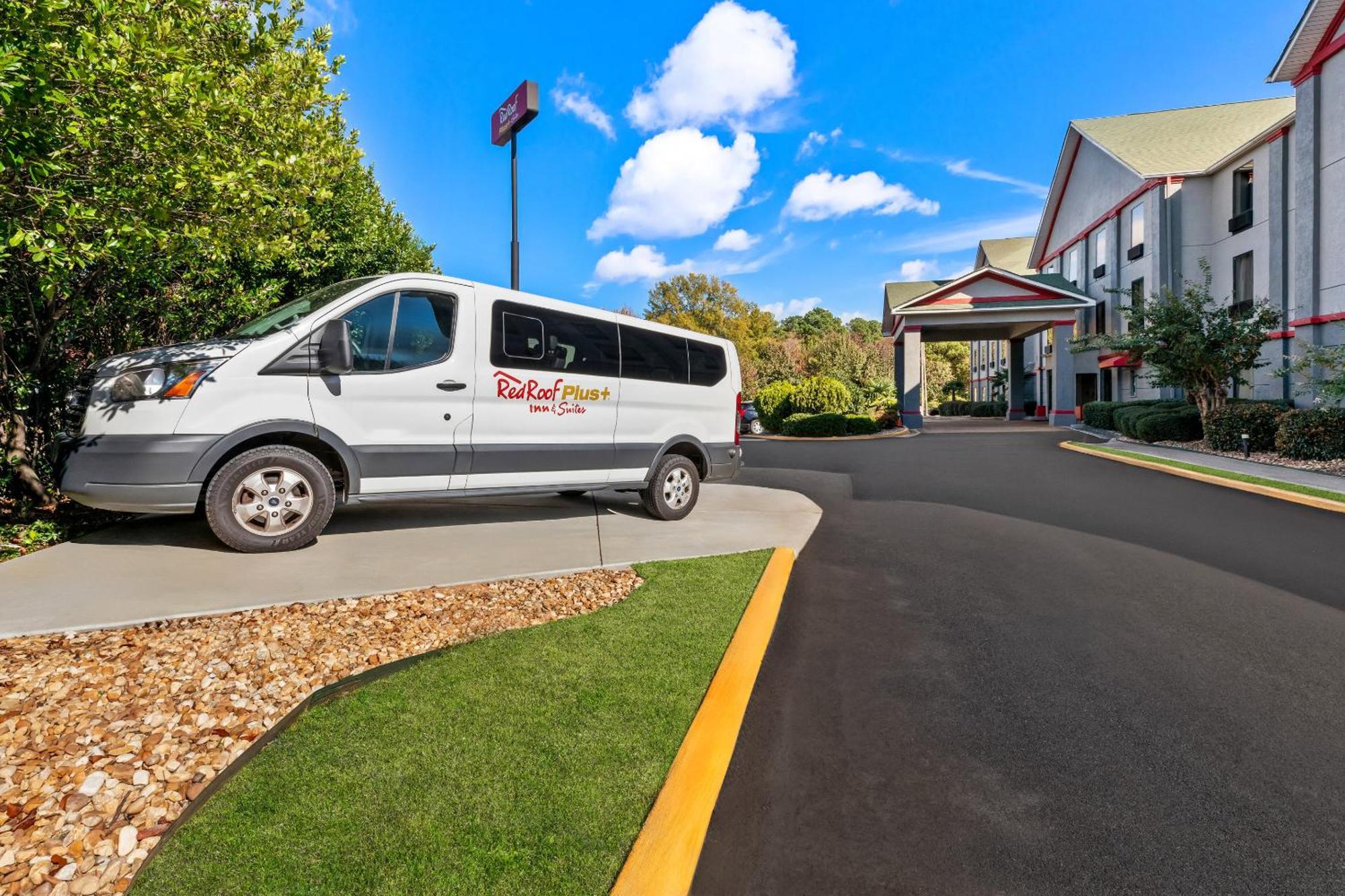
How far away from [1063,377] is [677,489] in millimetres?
26499

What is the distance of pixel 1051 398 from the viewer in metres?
30.4

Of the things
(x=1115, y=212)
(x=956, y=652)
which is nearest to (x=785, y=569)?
(x=956, y=652)

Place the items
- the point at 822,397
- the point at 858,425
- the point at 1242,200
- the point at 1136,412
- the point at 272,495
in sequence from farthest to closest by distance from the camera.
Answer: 1. the point at 822,397
2. the point at 858,425
3. the point at 1242,200
4. the point at 1136,412
5. the point at 272,495

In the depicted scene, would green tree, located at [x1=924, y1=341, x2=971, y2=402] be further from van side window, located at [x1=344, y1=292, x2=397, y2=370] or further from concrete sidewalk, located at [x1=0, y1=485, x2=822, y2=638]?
van side window, located at [x1=344, y1=292, x2=397, y2=370]

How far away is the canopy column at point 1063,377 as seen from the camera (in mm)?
27688

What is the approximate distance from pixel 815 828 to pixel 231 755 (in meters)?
2.24

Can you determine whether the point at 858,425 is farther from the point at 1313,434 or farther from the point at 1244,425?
the point at 1313,434

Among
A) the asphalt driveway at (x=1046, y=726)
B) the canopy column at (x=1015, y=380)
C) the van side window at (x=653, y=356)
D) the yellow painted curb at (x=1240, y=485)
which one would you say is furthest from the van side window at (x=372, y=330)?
the canopy column at (x=1015, y=380)

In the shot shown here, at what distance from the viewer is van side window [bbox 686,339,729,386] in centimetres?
782

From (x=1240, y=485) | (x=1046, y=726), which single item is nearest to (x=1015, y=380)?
(x=1240, y=485)

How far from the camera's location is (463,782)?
2443 mm

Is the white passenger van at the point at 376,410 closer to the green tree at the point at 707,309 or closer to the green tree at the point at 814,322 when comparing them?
the green tree at the point at 707,309

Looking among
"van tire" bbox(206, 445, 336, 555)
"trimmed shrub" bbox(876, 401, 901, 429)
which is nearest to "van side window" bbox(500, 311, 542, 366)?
"van tire" bbox(206, 445, 336, 555)

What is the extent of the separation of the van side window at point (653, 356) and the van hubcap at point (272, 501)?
3185 mm
